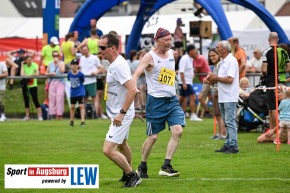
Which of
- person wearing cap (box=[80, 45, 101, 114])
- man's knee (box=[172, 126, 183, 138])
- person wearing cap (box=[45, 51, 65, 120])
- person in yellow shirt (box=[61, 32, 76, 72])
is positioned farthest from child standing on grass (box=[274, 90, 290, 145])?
person in yellow shirt (box=[61, 32, 76, 72])

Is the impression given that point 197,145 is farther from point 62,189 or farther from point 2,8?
point 2,8

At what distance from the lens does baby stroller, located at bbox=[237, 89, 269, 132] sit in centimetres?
2319

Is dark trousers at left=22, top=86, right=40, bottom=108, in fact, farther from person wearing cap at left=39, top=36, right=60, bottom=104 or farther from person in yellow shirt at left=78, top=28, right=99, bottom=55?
person in yellow shirt at left=78, top=28, right=99, bottom=55

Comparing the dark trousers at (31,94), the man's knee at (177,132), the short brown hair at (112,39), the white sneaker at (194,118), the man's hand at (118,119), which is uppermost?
the short brown hair at (112,39)

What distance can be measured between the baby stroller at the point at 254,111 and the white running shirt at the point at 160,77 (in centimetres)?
835

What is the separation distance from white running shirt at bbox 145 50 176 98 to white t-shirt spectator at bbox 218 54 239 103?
337 centimetres

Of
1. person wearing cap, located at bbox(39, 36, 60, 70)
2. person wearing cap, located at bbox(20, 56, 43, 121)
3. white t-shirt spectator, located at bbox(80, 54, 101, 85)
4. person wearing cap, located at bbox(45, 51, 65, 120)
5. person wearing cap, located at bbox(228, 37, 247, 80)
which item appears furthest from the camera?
person wearing cap, located at bbox(39, 36, 60, 70)

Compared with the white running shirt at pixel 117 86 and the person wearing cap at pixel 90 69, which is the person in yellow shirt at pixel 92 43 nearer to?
the person wearing cap at pixel 90 69

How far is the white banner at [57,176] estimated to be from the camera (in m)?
12.5

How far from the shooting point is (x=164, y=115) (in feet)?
48.7

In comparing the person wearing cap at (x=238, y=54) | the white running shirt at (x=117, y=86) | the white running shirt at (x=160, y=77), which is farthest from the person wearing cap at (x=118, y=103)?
the person wearing cap at (x=238, y=54)

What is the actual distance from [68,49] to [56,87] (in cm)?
195

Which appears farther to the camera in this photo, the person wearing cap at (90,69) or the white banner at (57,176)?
the person wearing cap at (90,69)

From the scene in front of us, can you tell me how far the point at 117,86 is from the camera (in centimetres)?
1334
